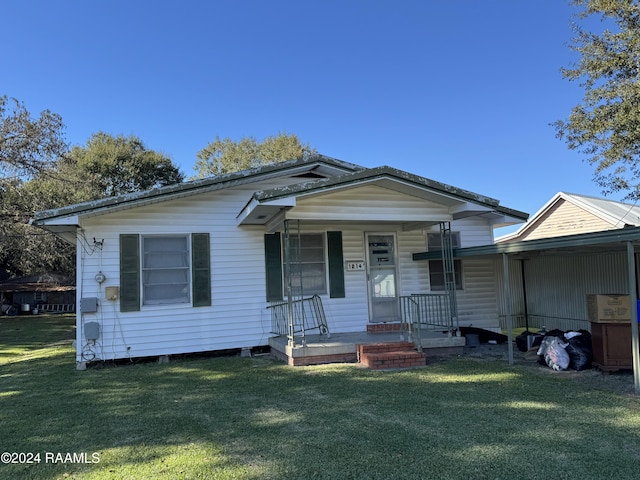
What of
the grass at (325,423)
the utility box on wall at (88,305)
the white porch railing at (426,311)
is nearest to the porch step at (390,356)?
the grass at (325,423)

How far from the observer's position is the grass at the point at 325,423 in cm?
340

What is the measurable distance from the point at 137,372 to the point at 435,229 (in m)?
6.94

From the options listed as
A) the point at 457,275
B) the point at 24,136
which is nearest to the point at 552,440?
the point at 457,275

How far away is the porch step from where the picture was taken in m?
7.06

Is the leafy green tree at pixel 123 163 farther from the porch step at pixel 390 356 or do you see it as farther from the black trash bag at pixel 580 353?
the black trash bag at pixel 580 353

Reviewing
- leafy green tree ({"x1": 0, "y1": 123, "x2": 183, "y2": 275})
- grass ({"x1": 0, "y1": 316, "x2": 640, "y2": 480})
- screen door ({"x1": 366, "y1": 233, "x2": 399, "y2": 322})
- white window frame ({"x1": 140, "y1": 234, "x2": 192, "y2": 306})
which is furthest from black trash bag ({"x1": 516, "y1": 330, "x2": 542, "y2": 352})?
leafy green tree ({"x1": 0, "y1": 123, "x2": 183, "y2": 275})

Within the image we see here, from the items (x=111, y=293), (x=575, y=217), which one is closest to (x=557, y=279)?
(x=575, y=217)

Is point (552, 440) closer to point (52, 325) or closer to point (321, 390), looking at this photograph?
point (321, 390)

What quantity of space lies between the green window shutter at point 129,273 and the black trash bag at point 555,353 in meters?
7.17

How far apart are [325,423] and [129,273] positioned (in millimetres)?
5347

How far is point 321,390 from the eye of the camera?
5.77 metres

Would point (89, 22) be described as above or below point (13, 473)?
above

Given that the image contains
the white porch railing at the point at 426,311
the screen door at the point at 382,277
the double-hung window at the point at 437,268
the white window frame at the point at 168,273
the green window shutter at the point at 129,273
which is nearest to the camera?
the green window shutter at the point at 129,273

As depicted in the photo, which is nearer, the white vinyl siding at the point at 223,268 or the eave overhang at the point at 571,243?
the eave overhang at the point at 571,243
